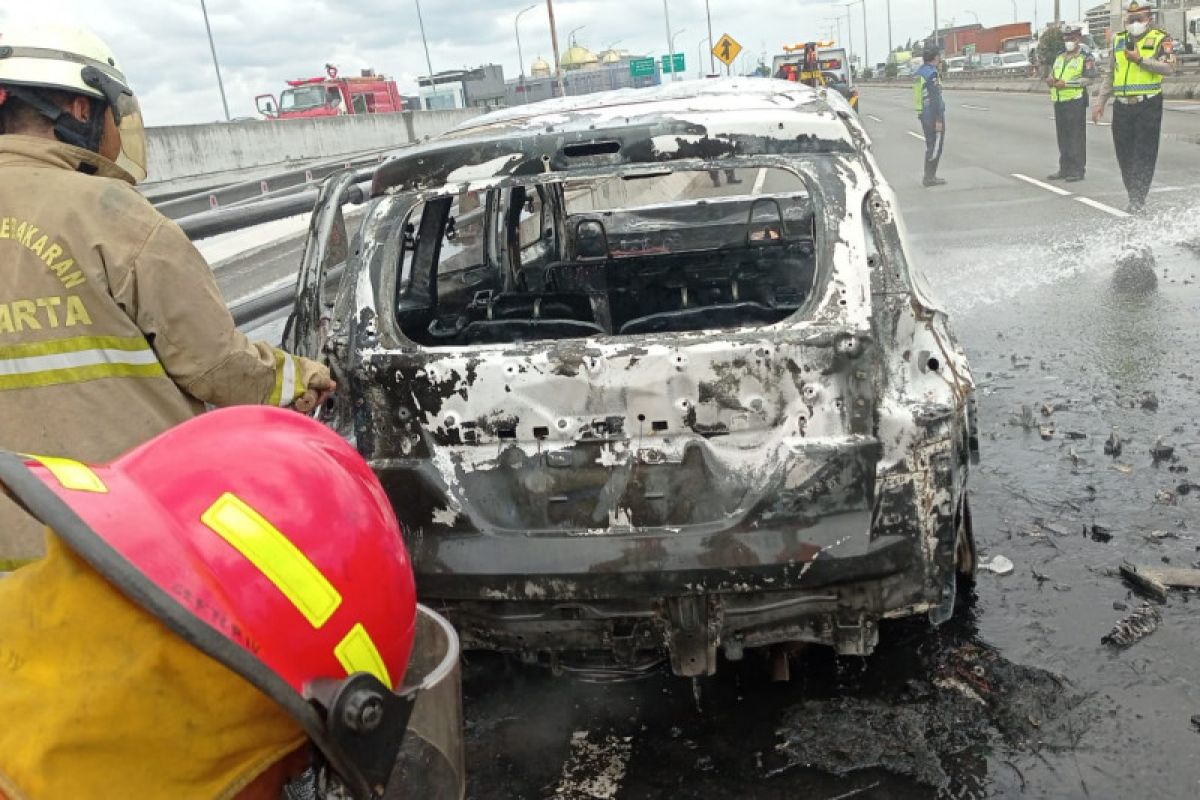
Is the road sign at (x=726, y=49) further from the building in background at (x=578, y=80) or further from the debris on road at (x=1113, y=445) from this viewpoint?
the debris on road at (x=1113, y=445)

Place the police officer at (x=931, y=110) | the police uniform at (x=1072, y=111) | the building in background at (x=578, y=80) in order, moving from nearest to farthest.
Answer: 1. the police uniform at (x=1072, y=111)
2. the police officer at (x=931, y=110)
3. the building in background at (x=578, y=80)

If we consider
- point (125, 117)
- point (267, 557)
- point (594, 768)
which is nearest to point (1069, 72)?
point (594, 768)

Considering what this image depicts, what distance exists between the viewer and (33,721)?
1196 mm

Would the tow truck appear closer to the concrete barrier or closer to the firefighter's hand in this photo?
the concrete barrier

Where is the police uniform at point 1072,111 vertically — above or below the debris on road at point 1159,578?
above

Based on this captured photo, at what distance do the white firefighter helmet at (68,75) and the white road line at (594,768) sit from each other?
208cm

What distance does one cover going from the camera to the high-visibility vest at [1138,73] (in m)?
11.7

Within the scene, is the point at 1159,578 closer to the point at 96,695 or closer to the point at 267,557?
the point at 267,557

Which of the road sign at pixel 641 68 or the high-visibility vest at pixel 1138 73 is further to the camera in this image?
the road sign at pixel 641 68

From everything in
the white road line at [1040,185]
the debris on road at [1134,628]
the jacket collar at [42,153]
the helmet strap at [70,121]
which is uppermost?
the helmet strap at [70,121]

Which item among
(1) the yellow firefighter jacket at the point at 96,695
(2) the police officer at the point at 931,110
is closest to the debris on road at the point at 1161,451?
(1) the yellow firefighter jacket at the point at 96,695

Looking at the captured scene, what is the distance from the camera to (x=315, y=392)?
9.72 ft

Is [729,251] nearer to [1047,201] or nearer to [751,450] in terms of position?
[751,450]

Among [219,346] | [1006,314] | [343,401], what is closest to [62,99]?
[219,346]
